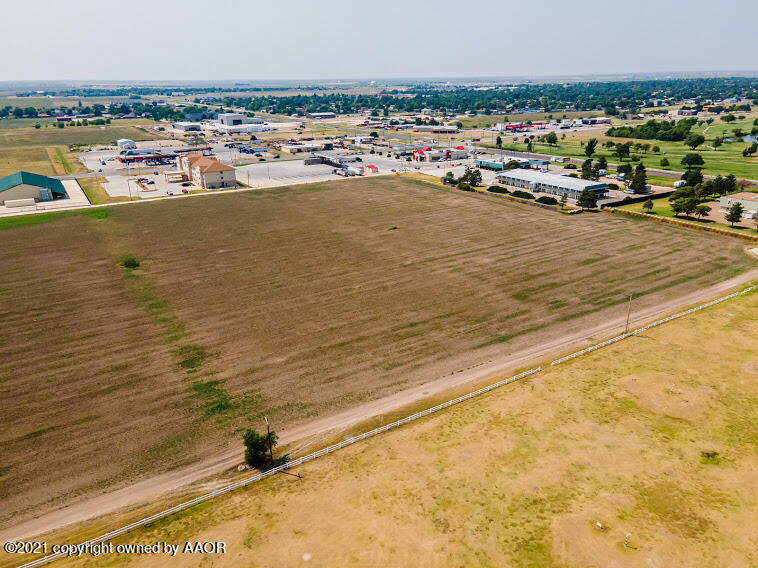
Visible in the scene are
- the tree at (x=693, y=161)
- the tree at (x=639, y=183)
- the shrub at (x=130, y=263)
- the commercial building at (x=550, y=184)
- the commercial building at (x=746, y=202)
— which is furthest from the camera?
the tree at (x=693, y=161)

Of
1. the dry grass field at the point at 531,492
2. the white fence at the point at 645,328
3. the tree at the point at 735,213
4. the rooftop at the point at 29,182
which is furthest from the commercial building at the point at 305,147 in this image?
the dry grass field at the point at 531,492

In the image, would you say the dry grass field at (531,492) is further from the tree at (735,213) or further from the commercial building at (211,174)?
the commercial building at (211,174)

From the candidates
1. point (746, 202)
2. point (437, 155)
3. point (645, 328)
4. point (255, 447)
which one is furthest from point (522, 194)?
point (255, 447)

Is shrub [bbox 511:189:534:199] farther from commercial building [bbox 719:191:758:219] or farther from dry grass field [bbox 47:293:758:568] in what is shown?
dry grass field [bbox 47:293:758:568]

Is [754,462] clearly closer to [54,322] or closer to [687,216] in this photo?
[54,322]

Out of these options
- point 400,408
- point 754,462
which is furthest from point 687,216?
point 400,408

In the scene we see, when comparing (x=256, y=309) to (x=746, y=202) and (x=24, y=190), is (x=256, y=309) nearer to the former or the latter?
(x=24, y=190)
